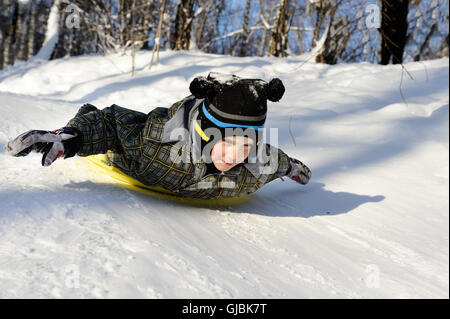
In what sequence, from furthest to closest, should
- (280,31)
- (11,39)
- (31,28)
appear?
(31,28) < (11,39) < (280,31)

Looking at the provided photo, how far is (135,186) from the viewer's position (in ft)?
5.20

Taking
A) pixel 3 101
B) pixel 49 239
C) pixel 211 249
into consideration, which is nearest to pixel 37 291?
pixel 49 239

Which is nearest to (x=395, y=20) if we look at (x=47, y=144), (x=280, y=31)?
(x=280, y=31)

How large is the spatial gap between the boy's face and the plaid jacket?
92mm

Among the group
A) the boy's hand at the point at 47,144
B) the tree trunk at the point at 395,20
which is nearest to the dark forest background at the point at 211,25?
the tree trunk at the point at 395,20

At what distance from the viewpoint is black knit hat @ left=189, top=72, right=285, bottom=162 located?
133 centimetres

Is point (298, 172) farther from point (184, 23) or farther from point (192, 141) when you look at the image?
point (184, 23)

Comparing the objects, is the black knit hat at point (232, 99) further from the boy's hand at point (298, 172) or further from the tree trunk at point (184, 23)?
the tree trunk at point (184, 23)

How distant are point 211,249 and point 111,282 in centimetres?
37

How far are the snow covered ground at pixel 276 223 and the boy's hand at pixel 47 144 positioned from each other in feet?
0.35

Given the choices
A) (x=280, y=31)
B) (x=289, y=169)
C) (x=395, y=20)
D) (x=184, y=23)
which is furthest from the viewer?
(x=184, y=23)

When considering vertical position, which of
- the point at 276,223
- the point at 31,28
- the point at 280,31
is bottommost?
the point at 276,223

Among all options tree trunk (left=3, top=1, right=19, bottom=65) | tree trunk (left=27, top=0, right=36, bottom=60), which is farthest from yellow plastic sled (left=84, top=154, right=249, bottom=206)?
tree trunk (left=27, top=0, right=36, bottom=60)

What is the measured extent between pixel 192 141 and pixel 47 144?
0.50m
